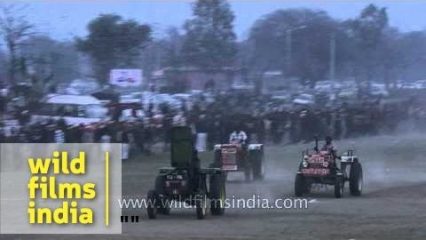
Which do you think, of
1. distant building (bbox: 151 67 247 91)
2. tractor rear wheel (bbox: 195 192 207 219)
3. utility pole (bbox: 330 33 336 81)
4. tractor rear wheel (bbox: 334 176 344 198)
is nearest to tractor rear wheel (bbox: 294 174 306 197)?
tractor rear wheel (bbox: 334 176 344 198)

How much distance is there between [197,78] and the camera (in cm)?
3947

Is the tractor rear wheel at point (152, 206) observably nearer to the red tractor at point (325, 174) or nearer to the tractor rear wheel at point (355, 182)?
the red tractor at point (325, 174)

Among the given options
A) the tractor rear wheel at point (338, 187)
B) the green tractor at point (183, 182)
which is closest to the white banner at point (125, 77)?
the tractor rear wheel at point (338, 187)

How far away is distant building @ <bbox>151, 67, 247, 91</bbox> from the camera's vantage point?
37500 mm

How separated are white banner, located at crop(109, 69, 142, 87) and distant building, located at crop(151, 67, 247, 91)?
1183 millimetres

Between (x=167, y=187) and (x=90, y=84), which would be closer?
(x=167, y=187)

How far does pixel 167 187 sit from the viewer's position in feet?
50.3

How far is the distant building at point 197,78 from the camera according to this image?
123 ft

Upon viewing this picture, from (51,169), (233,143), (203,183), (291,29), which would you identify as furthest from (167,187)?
(291,29)

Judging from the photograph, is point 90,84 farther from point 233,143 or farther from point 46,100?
point 233,143

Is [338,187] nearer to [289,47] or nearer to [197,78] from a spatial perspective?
[197,78]

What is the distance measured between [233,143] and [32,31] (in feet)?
34.9

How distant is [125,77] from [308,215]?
20.2 m

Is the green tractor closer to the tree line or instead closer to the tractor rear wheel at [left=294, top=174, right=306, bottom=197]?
the tractor rear wheel at [left=294, top=174, right=306, bottom=197]
